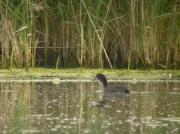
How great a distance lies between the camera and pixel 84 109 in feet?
31.5

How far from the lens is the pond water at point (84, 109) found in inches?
321

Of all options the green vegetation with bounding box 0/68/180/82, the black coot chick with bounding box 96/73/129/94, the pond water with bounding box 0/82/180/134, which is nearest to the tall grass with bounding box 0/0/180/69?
the green vegetation with bounding box 0/68/180/82

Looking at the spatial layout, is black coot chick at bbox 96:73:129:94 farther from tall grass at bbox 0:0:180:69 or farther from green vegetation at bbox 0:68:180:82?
tall grass at bbox 0:0:180:69

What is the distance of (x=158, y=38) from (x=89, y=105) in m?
4.81

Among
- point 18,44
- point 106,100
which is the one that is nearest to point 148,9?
point 18,44

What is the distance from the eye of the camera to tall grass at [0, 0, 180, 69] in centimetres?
1403

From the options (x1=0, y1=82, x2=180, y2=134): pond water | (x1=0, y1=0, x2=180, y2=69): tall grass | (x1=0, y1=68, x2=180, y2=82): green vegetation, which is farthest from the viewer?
(x1=0, y1=0, x2=180, y2=69): tall grass

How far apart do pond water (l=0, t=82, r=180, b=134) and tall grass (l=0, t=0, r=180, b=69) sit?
153 centimetres

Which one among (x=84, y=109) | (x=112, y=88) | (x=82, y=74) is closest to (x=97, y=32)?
(x=82, y=74)

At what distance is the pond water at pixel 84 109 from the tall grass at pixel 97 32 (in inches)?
60.4

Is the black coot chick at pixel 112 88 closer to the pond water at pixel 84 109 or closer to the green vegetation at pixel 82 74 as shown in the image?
the pond water at pixel 84 109

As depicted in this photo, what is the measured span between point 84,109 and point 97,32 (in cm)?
461

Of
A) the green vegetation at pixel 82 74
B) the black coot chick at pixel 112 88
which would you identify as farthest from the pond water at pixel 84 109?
the green vegetation at pixel 82 74

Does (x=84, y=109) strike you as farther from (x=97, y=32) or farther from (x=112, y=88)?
(x=97, y=32)
